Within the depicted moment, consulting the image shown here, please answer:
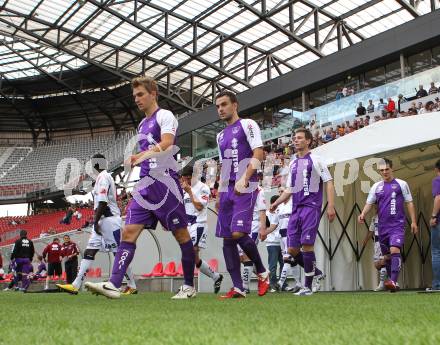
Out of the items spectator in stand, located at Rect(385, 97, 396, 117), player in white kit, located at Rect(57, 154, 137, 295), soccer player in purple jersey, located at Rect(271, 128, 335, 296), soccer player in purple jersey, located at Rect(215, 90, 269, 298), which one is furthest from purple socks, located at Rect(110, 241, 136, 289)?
spectator in stand, located at Rect(385, 97, 396, 117)

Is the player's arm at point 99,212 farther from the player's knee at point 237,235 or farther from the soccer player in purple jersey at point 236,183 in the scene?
the player's knee at point 237,235

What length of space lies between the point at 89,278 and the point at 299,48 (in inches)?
774

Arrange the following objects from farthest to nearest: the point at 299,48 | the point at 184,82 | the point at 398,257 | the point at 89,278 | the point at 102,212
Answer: the point at 184,82
the point at 299,48
the point at 89,278
the point at 102,212
the point at 398,257

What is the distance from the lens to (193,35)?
3077 centimetres

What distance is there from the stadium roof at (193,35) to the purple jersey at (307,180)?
19722 millimetres

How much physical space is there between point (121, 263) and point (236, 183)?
1.37 meters

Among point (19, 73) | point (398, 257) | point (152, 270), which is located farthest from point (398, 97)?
point (19, 73)

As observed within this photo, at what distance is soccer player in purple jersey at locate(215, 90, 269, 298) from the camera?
236 inches

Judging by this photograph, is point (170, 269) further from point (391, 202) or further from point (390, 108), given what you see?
point (390, 108)

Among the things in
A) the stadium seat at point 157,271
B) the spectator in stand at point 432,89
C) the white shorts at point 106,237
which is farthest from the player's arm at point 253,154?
the spectator in stand at point 432,89

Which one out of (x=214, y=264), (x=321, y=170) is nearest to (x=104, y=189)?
(x=321, y=170)

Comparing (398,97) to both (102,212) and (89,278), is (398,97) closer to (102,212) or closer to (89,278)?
(89,278)

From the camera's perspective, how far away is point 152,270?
1427 cm

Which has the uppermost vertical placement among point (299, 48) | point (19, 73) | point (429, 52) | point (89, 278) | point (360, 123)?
point (19, 73)
